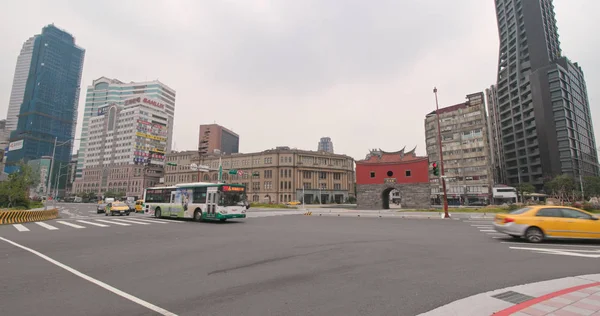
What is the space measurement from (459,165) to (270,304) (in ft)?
249

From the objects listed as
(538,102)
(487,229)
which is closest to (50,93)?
(487,229)

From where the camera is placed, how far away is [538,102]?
68000 millimetres

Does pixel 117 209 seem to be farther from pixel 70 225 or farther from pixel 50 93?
pixel 50 93

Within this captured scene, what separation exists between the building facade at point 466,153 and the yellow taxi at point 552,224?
5911 cm

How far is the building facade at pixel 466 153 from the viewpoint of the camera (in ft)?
216

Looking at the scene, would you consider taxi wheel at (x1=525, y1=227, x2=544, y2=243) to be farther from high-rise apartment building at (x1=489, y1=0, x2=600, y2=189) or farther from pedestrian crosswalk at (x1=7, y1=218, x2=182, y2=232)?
high-rise apartment building at (x1=489, y1=0, x2=600, y2=189)

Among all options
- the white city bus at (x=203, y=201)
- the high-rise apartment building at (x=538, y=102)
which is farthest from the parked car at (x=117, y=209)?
the high-rise apartment building at (x=538, y=102)

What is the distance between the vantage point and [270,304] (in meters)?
4.43

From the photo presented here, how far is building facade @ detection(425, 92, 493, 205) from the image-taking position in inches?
2589

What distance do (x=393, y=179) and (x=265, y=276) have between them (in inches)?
1476

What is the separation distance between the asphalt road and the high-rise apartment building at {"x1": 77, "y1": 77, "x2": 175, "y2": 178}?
432 feet

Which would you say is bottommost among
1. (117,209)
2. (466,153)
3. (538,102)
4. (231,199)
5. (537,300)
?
(537,300)

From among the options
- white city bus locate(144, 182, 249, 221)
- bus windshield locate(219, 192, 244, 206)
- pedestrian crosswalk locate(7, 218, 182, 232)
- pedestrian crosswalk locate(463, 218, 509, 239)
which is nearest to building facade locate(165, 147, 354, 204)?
white city bus locate(144, 182, 249, 221)

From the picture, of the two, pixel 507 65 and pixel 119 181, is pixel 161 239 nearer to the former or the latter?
pixel 507 65
